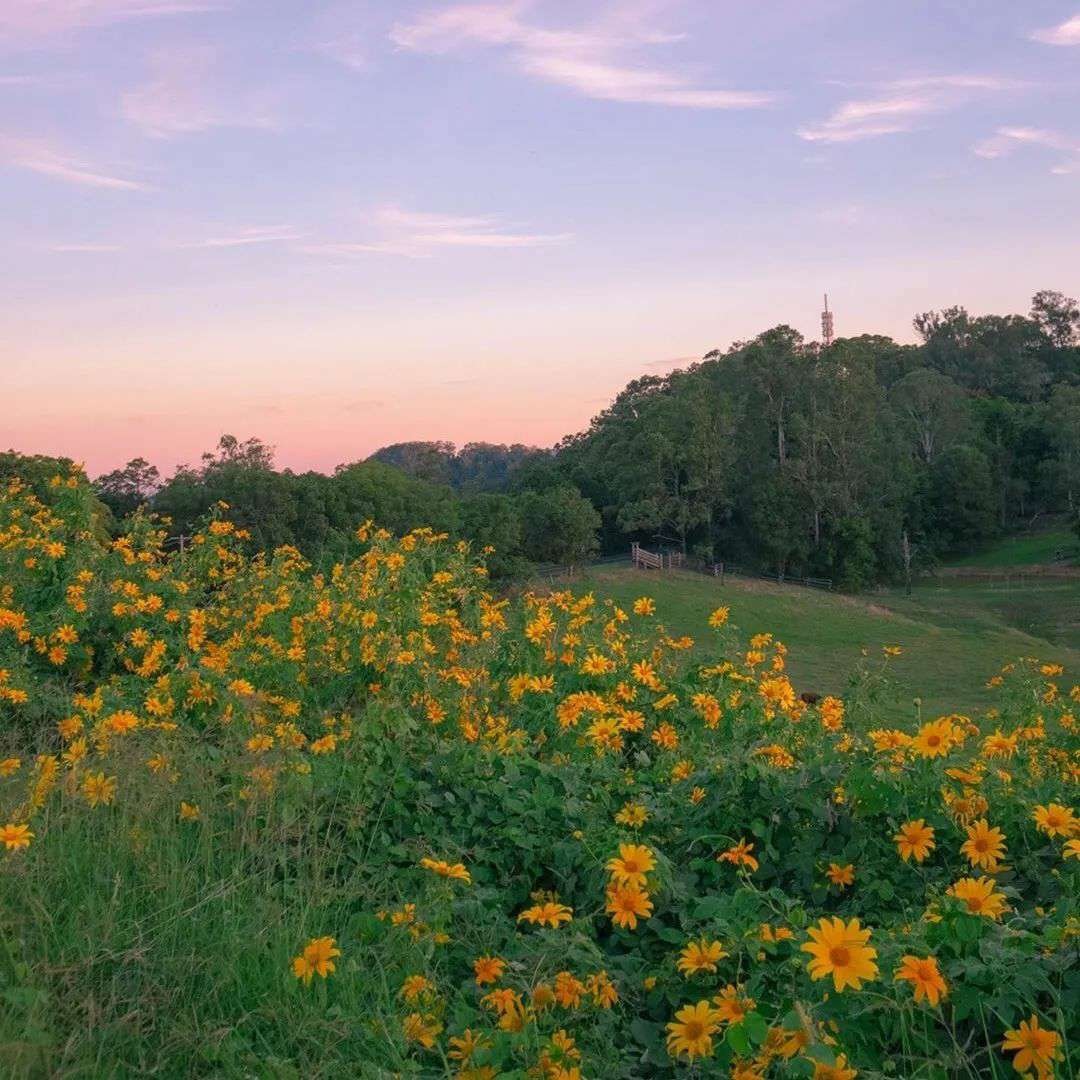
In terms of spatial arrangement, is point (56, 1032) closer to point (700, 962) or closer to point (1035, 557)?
point (700, 962)

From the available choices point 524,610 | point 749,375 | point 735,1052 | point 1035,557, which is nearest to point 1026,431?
point 1035,557

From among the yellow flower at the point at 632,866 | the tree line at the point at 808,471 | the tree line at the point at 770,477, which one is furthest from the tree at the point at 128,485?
the tree line at the point at 808,471

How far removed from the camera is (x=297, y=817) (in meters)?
3.54

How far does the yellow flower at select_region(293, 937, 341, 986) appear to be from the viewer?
2518 millimetres

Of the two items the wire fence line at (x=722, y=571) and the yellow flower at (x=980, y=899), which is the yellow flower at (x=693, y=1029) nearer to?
the yellow flower at (x=980, y=899)

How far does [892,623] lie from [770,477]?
1334 centimetres

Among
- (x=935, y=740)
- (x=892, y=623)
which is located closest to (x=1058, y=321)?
(x=892, y=623)

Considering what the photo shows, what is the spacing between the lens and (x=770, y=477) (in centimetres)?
4819

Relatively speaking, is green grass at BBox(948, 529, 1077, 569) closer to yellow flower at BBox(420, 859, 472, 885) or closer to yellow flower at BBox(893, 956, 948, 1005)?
yellow flower at BBox(420, 859, 472, 885)

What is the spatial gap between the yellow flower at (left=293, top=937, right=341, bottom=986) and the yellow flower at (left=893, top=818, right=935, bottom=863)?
4.80ft

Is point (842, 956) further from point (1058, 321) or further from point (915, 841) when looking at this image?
point (1058, 321)

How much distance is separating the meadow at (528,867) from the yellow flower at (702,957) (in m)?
0.02

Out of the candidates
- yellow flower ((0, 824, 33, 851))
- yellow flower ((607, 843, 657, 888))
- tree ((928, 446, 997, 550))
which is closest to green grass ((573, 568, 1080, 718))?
tree ((928, 446, 997, 550))

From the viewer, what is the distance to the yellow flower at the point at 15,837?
306 centimetres
